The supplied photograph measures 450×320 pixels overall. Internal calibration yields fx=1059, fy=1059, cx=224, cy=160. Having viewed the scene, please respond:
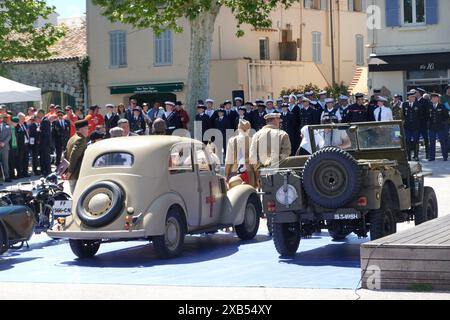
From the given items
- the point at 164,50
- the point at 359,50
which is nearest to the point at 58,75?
the point at 164,50

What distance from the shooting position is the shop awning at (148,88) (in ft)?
153

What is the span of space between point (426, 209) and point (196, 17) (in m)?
18.4

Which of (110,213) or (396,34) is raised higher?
(396,34)

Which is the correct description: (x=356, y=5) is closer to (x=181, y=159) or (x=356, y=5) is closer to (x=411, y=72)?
(x=411, y=72)

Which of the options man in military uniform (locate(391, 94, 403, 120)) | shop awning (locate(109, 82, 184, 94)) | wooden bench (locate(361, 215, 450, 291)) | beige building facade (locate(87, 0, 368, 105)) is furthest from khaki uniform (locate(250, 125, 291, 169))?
shop awning (locate(109, 82, 184, 94))

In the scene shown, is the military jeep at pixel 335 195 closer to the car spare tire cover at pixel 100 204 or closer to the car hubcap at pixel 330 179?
the car hubcap at pixel 330 179

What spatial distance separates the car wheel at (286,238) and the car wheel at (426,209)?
1.99 meters

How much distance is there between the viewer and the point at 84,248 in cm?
1471

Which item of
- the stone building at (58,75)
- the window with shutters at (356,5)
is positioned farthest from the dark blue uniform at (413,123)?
the window with shutters at (356,5)

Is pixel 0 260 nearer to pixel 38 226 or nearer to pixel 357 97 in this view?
pixel 38 226

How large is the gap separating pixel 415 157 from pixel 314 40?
25880 mm

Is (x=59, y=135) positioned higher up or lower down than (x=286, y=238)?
higher up

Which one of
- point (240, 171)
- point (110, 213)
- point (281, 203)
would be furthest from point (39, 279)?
point (240, 171)

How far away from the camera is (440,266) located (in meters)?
10.5
